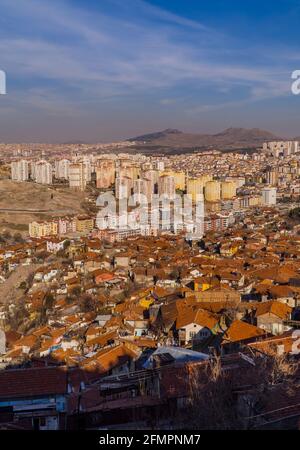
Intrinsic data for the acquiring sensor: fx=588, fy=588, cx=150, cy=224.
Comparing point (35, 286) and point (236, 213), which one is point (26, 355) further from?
point (236, 213)

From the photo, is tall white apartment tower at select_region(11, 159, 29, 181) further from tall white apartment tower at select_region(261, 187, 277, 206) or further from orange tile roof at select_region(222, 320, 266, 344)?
orange tile roof at select_region(222, 320, 266, 344)

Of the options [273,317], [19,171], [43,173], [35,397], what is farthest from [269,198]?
[35,397]

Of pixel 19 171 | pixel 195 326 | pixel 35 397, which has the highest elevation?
pixel 19 171

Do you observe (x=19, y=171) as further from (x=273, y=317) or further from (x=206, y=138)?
(x=206, y=138)

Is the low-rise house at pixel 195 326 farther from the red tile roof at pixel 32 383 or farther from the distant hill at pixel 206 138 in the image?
the distant hill at pixel 206 138

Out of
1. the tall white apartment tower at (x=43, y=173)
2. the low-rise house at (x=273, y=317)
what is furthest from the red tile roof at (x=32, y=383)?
the tall white apartment tower at (x=43, y=173)

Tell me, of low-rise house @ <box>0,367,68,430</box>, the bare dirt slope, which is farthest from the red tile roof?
the bare dirt slope

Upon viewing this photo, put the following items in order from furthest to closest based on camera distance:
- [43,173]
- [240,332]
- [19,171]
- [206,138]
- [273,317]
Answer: [206,138] < [43,173] < [19,171] < [273,317] < [240,332]
